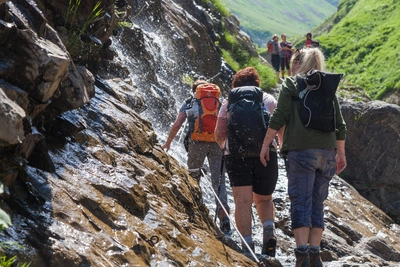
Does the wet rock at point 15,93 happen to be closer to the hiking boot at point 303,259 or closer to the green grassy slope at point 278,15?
the hiking boot at point 303,259

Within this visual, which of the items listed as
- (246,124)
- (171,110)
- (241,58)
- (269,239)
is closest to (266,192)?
(269,239)

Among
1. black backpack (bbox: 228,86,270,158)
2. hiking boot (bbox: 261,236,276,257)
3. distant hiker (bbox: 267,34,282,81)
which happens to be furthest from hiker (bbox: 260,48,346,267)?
distant hiker (bbox: 267,34,282,81)

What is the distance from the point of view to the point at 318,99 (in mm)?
6059

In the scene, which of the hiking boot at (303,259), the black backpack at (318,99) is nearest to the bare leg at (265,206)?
the hiking boot at (303,259)

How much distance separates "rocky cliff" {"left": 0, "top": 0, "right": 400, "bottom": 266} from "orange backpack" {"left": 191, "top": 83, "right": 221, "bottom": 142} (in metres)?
0.55

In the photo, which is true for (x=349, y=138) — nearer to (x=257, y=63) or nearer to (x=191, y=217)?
(x=257, y=63)

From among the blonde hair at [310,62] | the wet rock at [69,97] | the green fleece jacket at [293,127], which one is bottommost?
the wet rock at [69,97]

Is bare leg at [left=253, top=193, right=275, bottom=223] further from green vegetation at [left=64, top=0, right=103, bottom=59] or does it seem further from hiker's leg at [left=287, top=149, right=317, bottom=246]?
green vegetation at [left=64, top=0, right=103, bottom=59]

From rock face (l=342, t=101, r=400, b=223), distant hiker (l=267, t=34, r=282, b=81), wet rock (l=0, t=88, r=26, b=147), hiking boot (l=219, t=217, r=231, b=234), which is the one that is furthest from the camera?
distant hiker (l=267, t=34, r=282, b=81)

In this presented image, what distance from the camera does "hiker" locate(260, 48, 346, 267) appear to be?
607 cm

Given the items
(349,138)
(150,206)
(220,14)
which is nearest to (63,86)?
(150,206)

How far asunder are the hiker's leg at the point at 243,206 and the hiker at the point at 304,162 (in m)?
0.81

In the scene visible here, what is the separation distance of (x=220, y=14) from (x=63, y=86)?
55.8 ft

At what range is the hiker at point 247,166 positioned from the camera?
6.89 m
